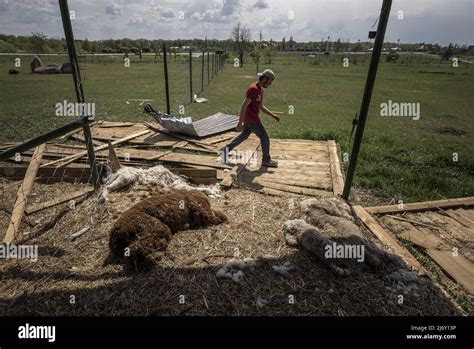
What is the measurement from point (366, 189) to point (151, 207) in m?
4.15

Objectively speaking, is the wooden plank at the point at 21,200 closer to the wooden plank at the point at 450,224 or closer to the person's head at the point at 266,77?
the person's head at the point at 266,77

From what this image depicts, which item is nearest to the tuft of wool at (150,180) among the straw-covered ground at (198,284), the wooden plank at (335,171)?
the straw-covered ground at (198,284)

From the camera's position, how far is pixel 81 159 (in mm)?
6227

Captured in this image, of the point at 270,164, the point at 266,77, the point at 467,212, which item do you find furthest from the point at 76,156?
the point at 467,212

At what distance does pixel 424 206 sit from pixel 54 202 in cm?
606

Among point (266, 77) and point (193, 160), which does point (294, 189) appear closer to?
point (266, 77)

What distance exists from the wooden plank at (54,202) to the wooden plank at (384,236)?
14.7ft

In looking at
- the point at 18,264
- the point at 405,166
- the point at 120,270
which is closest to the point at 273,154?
the point at 405,166

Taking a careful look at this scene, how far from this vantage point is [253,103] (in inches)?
235

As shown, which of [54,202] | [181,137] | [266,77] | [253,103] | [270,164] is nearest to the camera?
[54,202]

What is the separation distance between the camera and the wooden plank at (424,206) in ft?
15.6

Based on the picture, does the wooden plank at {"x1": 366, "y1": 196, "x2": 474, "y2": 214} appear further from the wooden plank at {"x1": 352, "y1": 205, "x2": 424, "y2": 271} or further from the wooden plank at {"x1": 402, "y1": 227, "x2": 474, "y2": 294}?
the wooden plank at {"x1": 402, "y1": 227, "x2": 474, "y2": 294}

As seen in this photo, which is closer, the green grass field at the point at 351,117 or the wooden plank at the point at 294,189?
the wooden plank at the point at 294,189

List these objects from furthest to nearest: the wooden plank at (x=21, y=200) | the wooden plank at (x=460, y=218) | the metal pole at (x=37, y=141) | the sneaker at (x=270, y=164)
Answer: the sneaker at (x=270, y=164) → the wooden plank at (x=460, y=218) → the wooden plank at (x=21, y=200) → the metal pole at (x=37, y=141)
